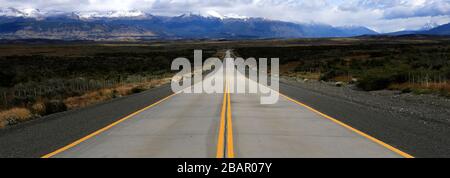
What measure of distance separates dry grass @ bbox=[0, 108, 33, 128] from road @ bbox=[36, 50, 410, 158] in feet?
12.5

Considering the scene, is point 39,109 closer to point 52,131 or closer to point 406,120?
point 52,131

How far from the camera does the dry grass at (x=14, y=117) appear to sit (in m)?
16.3

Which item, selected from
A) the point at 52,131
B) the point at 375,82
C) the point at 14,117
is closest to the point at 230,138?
the point at 52,131

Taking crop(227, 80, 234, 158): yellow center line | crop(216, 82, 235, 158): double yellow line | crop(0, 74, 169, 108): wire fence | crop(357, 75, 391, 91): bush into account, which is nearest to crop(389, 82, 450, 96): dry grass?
crop(357, 75, 391, 91): bush

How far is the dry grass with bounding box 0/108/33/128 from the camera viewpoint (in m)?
16.3

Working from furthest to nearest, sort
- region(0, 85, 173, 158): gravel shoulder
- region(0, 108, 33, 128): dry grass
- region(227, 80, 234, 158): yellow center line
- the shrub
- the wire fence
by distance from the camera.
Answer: the wire fence, the shrub, region(0, 108, 33, 128): dry grass, region(0, 85, 173, 158): gravel shoulder, region(227, 80, 234, 158): yellow center line

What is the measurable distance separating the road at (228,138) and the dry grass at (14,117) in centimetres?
382

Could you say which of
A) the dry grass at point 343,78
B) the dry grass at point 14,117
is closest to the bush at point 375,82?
the dry grass at point 343,78

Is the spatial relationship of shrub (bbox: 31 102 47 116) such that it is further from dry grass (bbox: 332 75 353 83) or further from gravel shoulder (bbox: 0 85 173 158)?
dry grass (bbox: 332 75 353 83)

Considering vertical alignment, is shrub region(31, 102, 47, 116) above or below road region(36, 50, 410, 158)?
below

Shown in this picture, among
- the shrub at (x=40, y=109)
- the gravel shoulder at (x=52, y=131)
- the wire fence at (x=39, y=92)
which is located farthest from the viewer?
the wire fence at (x=39, y=92)

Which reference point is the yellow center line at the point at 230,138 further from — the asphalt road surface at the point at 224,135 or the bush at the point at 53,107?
the bush at the point at 53,107

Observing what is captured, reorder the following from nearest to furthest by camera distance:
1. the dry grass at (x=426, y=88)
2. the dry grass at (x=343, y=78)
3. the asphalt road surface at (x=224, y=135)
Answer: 1. the asphalt road surface at (x=224, y=135)
2. the dry grass at (x=426, y=88)
3. the dry grass at (x=343, y=78)
